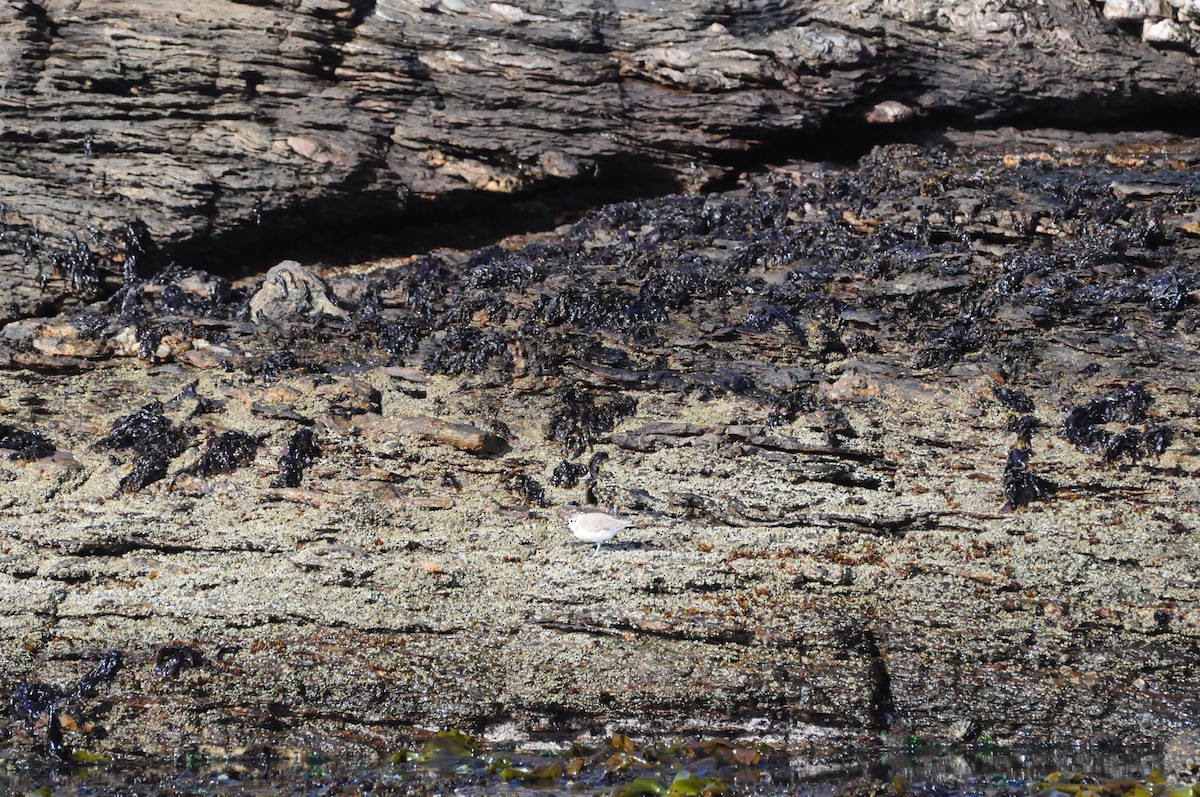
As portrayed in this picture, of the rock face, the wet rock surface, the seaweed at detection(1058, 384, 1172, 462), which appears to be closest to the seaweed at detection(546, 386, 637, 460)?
the wet rock surface

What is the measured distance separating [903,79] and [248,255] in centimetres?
637

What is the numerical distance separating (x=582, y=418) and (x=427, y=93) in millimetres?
3885

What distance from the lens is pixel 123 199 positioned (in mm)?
8906

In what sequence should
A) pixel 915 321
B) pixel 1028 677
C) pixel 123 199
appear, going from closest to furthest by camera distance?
pixel 1028 677 → pixel 915 321 → pixel 123 199

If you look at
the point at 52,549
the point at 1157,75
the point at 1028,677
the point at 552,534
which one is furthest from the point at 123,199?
the point at 1157,75

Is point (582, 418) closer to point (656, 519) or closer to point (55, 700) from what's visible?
point (656, 519)

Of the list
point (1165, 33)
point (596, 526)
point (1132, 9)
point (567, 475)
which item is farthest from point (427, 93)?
point (1165, 33)

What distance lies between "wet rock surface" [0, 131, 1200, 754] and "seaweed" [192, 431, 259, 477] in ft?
0.05

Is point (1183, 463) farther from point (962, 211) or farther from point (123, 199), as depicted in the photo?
point (123, 199)

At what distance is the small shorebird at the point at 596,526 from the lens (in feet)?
21.8

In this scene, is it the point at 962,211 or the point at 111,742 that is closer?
the point at 111,742

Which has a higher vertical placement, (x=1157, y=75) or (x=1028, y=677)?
(x=1157, y=75)

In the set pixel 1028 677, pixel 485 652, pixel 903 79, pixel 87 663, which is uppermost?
pixel 903 79

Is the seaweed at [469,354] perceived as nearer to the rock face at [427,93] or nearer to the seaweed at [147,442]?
the seaweed at [147,442]
